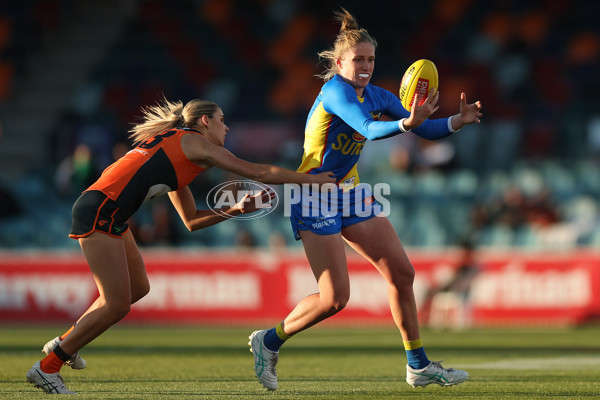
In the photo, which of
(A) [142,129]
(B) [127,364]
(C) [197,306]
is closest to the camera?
(A) [142,129]

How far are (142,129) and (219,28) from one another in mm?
17842

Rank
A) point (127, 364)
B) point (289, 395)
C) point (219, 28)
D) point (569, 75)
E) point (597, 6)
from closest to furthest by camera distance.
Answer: point (289, 395) → point (127, 364) → point (569, 75) → point (597, 6) → point (219, 28)

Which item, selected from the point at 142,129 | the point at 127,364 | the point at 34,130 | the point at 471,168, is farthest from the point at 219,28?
the point at 142,129

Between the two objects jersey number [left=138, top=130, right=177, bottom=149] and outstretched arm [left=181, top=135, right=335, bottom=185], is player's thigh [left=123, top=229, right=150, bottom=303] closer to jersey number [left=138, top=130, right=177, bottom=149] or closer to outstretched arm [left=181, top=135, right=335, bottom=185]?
jersey number [left=138, top=130, right=177, bottom=149]

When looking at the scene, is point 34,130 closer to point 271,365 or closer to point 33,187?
point 33,187

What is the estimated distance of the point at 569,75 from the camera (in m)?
21.2

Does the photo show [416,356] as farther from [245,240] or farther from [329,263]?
[245,240]

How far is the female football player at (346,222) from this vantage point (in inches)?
270

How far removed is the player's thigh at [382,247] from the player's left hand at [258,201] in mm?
595

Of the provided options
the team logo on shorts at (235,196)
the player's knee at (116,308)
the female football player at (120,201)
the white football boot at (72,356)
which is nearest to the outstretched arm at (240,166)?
the female football player at (120,201)

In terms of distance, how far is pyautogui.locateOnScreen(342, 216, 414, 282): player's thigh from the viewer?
6.96 m

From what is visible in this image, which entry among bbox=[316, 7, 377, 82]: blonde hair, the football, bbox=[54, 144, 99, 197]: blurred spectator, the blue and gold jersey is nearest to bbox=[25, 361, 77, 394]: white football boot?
the blue and gold jersey

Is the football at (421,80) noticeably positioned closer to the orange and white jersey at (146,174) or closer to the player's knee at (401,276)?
the player's knee at (401,276)

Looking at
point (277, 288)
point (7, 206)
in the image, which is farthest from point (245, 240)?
point (7, 206)
